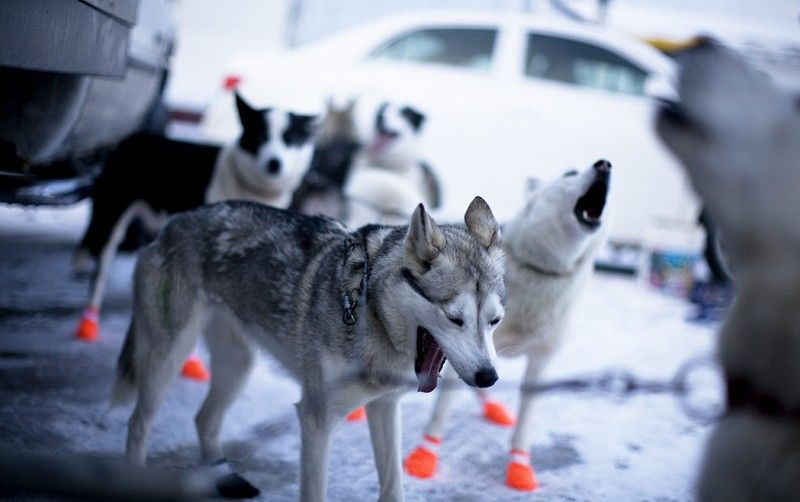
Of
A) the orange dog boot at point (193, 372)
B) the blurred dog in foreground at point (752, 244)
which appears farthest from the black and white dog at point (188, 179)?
the blurred dog in foreground at point (752, 244)

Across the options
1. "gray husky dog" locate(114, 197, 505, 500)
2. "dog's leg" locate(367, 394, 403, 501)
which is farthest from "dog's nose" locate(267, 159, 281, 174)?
"dog's leg" locate(367, 394, 403, 501)

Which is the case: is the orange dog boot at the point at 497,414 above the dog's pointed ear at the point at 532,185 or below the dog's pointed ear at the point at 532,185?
below

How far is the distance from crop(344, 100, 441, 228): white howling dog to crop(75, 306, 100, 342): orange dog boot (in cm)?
130

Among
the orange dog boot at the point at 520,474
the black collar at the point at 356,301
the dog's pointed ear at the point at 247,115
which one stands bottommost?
the orange dog boot at the point at 520,474

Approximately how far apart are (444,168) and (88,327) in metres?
3.51

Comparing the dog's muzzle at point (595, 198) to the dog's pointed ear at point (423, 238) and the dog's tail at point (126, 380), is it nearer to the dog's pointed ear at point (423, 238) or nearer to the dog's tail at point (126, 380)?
the dog's pointed ear at point (423, 238)

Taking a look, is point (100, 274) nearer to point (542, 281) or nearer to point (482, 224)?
point (542, 281)

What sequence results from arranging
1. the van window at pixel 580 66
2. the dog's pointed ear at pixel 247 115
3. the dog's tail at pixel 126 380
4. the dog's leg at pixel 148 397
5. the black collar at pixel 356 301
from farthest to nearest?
the van window at pixel 580 66 < the dog's pointed ear at pixel 247 115 < the dog's tail at pixel 126 380 < the dog's leg at pixel 148 397 < the black collar at pixel 356 301

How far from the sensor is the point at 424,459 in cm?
283

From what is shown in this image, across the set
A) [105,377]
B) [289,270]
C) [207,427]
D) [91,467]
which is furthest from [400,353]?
[105,377]

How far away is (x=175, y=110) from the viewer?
974 centimetres

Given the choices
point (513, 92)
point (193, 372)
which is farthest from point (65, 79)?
point (513, 92)

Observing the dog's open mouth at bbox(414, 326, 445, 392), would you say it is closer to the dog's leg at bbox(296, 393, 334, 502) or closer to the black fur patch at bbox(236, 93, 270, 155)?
the dog's leg at bbox(296, 393, 334, 502)

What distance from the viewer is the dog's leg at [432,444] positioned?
279 cm
